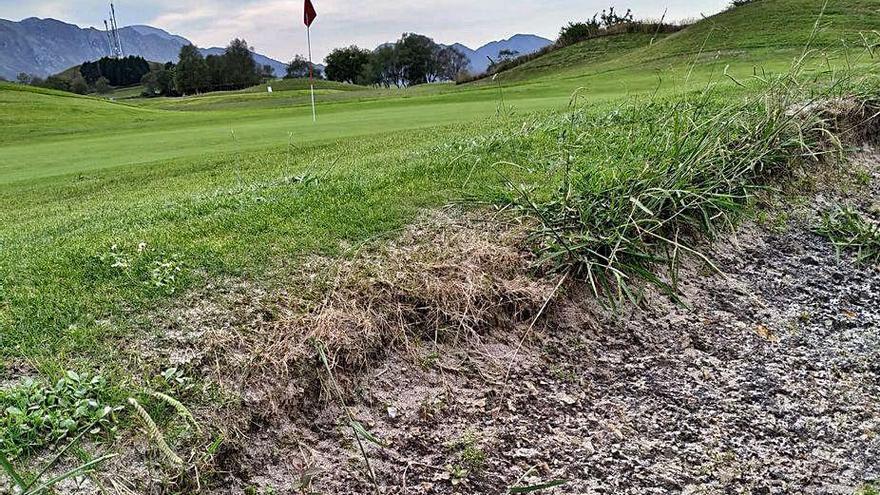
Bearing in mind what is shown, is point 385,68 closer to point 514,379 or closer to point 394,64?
point 394,64

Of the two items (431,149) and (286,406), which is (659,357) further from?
(431,149)

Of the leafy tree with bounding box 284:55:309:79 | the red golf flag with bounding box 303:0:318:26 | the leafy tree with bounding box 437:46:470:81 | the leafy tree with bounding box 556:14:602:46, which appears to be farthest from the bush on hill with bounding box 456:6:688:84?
the leafy tree with bounding box 284:55:309:79

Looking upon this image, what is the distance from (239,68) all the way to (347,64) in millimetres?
10966

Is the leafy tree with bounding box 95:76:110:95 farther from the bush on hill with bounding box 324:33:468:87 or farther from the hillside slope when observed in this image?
the hillside slope

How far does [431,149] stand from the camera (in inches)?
231

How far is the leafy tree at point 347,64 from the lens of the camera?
6619cm

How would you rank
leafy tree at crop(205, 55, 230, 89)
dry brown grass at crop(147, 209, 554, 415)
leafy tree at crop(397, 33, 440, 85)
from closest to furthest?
dry brown grass at crop(147, 209, 554, 415) → leafy tree at crop(205, 55, 230, 89) → leafy tree at crop(397, 33, 440, 85)

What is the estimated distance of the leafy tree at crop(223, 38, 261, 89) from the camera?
6194 cm

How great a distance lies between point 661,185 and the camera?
365 centimetres

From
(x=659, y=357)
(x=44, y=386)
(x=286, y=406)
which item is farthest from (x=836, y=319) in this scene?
(x=44, y=386)

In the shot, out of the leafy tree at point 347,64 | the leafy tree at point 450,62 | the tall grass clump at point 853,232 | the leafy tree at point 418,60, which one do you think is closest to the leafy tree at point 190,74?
the leafy tree at point 347,64

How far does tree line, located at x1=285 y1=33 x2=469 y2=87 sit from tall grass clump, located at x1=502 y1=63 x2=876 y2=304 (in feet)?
203

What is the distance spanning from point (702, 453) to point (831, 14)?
2060 centimetres

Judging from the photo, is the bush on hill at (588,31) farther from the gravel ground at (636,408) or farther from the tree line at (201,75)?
the tree line at (201,75)
